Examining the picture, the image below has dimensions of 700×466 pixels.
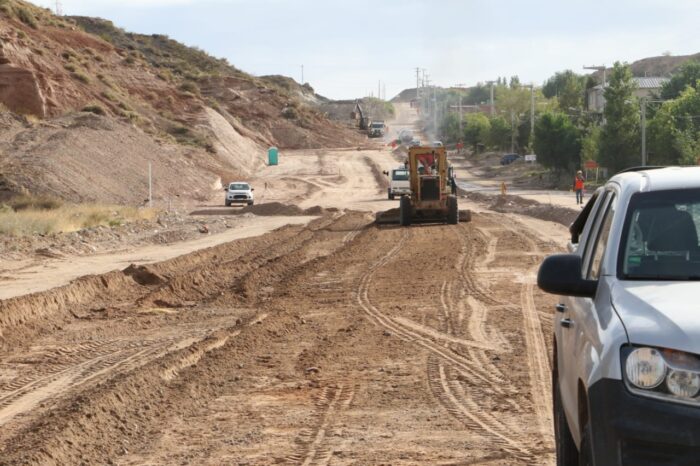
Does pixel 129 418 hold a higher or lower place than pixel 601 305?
lower

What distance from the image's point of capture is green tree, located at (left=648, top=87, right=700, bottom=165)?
62103 mm

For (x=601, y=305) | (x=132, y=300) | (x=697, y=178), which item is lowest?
(x=132, y=300)

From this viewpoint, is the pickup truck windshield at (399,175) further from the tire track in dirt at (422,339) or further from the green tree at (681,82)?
the green tree at (681,82)

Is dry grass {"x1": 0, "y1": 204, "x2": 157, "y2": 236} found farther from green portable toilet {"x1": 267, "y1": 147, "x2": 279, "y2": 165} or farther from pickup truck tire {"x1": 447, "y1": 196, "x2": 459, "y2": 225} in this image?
green portable toilet {"x1": 267, "y1": 147, "x2": 279, "y2": 165}

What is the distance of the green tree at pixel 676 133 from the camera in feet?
204

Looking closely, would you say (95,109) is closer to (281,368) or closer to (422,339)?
(422,339)

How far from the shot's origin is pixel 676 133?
66.4 meters

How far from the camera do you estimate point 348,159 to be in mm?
105625

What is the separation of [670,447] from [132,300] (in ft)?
58.0

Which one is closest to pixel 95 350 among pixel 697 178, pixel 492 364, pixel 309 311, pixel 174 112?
pixel 309 311

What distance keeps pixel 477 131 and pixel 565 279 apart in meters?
142

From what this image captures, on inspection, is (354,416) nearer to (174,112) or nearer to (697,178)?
(697,178)

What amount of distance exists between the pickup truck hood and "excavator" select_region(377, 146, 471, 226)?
35.6 m

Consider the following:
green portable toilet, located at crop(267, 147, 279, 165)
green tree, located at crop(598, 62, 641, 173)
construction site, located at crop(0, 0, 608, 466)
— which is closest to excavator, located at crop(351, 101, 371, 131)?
green portable toilet, located at crop(267, 147, 279, 165)
